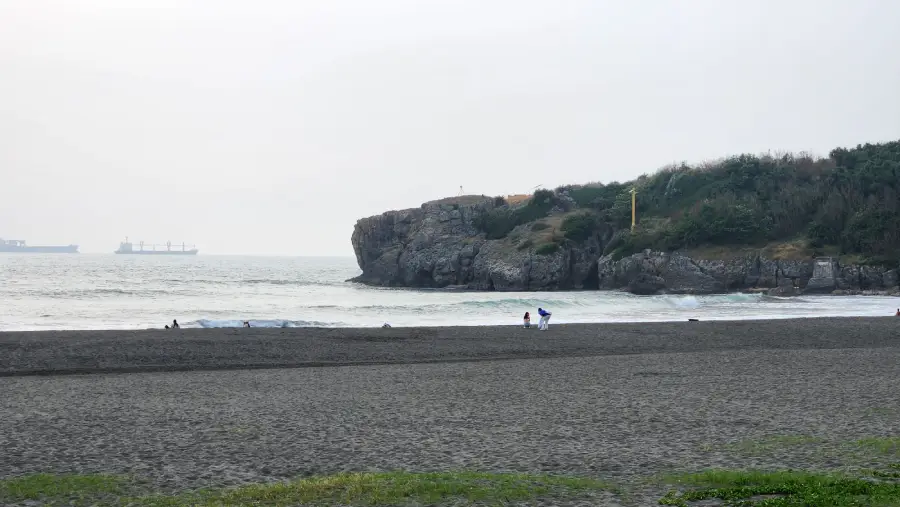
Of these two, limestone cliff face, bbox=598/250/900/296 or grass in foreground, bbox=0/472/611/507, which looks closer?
grass in foreground, bbox=0/472/611/507

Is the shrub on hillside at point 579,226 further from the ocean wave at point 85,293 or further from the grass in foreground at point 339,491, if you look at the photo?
the grass in foreground at point 339,491

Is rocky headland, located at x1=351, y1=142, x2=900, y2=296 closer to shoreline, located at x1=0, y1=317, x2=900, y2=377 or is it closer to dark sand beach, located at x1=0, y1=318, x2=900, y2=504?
shoreline, located at x1=0, y1=317, x2=900, y2=377

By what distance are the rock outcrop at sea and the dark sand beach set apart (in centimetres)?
3744

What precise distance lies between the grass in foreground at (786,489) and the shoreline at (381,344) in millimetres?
15498

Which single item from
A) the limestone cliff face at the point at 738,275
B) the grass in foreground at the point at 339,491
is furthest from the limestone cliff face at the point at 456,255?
the grass in foreground at the point at 339,491

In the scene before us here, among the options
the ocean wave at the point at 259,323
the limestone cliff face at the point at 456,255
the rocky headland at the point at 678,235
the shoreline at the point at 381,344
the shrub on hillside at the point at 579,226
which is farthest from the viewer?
the shrub on hillside at the point at 579,226

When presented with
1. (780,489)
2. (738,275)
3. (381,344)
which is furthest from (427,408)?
(738,275)

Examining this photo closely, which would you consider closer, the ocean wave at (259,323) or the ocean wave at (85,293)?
the ocean wave at (259,323)

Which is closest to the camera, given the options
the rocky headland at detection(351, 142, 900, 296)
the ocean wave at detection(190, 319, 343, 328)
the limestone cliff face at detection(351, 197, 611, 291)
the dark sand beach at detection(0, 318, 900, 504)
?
the dark sand beach at detection(0, 318, 900, 504)

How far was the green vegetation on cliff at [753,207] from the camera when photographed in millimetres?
67500

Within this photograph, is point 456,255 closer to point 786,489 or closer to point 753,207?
point 753,207

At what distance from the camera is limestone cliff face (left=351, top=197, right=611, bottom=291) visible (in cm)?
7562

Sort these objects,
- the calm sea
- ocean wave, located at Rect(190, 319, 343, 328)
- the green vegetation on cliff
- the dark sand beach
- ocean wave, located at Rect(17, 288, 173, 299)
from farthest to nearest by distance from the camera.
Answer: the green vegetation on cliff
ocean wave, located at Rect(17, 288, 173, 299)
the calm sea
ocean wave, located at Rect(190, 319, 343, 328)
the dark sand beach

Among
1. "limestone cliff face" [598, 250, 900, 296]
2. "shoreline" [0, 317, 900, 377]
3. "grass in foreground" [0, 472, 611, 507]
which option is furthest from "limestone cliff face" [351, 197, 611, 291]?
"grass in foreground" [0, 472, 611, 507]
